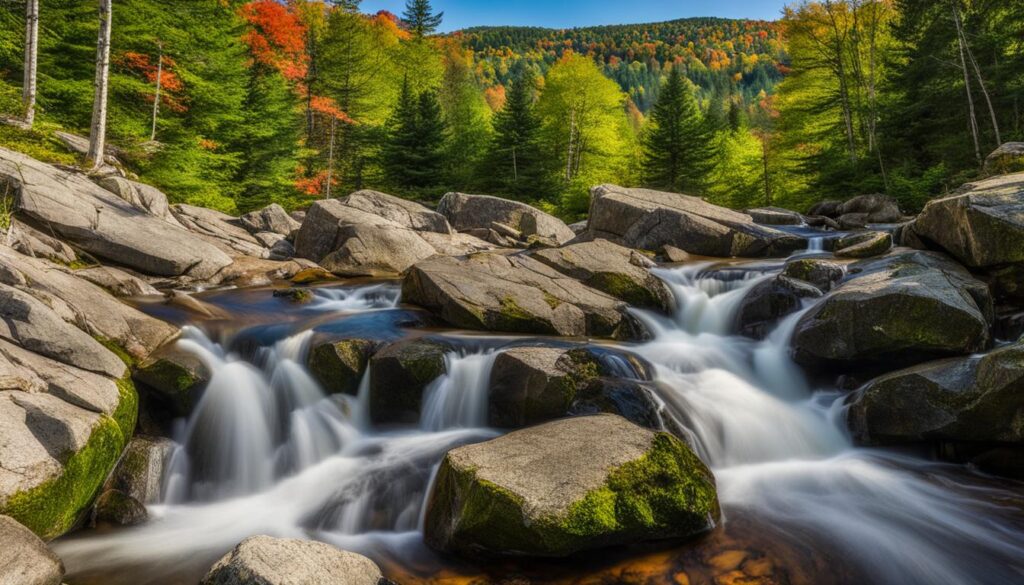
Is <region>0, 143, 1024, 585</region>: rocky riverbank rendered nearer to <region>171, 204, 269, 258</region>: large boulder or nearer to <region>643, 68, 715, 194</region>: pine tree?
<region>171, 204, 269, 258</region>: large boulder

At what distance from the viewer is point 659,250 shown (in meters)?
14.8

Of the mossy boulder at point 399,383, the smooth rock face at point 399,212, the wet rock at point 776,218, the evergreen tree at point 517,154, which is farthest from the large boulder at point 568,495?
the evergreen tree at point 517,154

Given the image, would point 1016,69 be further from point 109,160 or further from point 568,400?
point 109,160

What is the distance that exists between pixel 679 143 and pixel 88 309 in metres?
28.4

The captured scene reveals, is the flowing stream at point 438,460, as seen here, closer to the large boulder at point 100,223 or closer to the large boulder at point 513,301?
the large boulder at point 513,301

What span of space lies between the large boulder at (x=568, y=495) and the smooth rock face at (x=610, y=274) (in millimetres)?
5764

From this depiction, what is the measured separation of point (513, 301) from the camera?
8789 mm

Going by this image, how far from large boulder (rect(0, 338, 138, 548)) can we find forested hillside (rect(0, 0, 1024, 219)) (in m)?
10.7

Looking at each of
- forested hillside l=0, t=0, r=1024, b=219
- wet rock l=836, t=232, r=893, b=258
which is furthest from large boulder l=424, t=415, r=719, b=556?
forested hillside l=0, t=0, r=1024, b=219

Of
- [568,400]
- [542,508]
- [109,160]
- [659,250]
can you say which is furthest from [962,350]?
[109,160]

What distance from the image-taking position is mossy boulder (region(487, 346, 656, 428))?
611 cm

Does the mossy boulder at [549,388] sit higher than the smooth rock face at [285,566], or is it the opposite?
the mossy boulder at [549,388]

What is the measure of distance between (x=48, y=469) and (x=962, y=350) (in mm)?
9067

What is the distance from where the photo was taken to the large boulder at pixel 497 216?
20.6m
